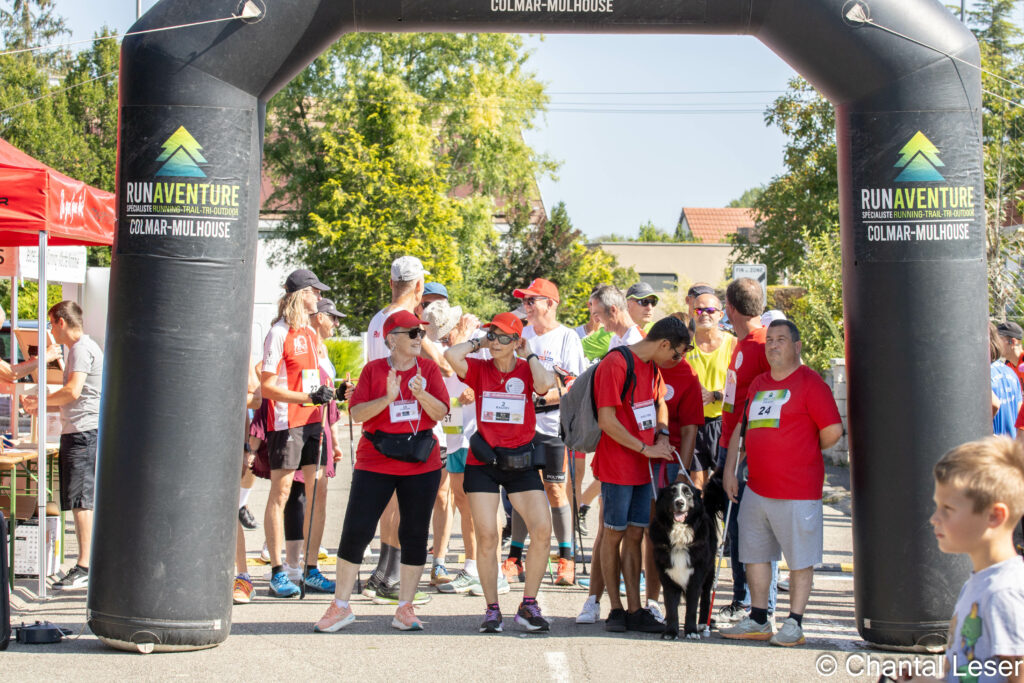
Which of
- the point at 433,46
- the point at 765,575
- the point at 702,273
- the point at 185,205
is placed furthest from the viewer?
the point at 702,273

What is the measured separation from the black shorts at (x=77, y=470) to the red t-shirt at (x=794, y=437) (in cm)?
441

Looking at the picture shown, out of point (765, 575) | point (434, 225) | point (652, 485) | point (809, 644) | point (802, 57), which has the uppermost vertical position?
point (434, 225)

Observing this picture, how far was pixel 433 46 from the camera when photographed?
36.5 meters

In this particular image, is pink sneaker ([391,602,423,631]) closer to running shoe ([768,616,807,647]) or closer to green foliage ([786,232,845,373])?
running shoe ([768,616,807,647])

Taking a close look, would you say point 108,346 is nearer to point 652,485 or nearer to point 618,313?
point 652,485

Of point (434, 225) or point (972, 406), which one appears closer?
point (972, 406)

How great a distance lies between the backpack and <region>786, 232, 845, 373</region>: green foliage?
1086 centimetres

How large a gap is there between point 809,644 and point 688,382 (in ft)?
5.42

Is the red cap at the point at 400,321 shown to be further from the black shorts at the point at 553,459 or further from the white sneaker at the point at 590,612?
the white sneaker at the point at 590,612

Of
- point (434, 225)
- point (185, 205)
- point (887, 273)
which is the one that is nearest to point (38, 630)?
point (185, 205)

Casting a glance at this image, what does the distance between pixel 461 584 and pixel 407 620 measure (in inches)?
50.1

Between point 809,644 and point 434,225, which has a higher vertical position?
point 434,225

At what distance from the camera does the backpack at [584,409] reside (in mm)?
6156

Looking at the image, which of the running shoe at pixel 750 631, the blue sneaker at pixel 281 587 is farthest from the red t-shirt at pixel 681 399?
the blue sneaker at pixel 281 587
